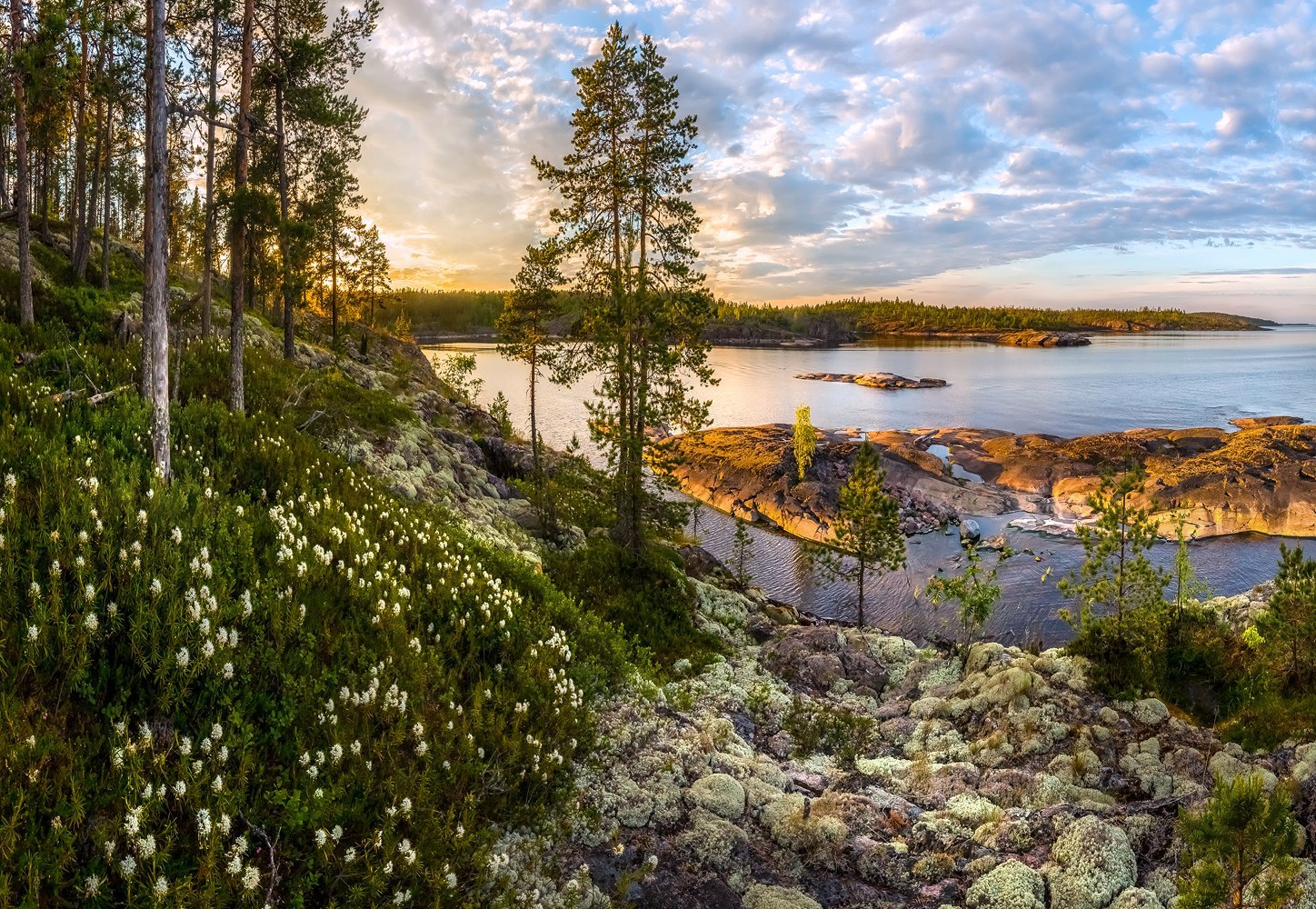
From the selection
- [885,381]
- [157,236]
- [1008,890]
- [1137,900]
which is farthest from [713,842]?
[885,381]

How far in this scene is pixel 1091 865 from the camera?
6926mm

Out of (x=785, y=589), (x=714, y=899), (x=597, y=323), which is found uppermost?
(x=597, y=323)

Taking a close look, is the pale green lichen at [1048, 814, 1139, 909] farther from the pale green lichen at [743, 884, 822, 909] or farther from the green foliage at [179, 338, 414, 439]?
the green foliage at [179, 338, 414, 439]

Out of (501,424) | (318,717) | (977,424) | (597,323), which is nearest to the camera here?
(318,717)

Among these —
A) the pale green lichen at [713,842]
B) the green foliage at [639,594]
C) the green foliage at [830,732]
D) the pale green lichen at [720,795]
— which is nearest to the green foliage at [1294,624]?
the green foliage at [830,732]

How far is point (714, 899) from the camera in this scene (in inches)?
253

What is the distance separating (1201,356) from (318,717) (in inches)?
8980

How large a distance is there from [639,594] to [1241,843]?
46.8 ft

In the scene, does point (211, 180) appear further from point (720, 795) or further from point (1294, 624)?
point (1294, 624)

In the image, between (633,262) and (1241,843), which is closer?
(1241,843)

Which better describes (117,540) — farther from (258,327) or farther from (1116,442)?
(1116,442)

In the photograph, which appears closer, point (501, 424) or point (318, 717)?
point (318, 717)

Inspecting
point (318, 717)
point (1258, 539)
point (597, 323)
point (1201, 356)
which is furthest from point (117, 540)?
point (1201, 356)

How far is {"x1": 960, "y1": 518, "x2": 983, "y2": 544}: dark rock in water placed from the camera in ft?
131
